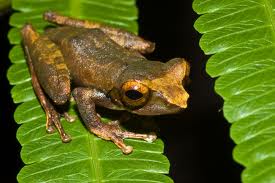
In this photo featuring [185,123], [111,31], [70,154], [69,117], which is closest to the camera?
[70,154]

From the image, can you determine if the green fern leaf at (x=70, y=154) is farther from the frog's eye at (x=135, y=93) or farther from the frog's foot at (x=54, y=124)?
the frog's eye at (x=135, y=93)

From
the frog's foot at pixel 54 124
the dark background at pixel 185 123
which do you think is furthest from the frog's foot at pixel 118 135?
the dark background at pixel 185 123

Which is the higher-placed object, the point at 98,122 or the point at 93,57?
the point at 93,57

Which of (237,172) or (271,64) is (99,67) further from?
(237,172)

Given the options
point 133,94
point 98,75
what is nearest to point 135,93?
point 133,94

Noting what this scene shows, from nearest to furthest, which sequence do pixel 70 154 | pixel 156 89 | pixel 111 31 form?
1. pixel 70 154
2. pixel 156 89
3. pixel 111 31

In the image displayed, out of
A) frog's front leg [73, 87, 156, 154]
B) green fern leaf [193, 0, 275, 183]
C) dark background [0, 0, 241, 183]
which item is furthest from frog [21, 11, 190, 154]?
dark background [0, 0, 241, 183]

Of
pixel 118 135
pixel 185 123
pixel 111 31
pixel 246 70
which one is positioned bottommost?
pixel 185 123

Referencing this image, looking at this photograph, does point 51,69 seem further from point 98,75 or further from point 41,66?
point 98,75
